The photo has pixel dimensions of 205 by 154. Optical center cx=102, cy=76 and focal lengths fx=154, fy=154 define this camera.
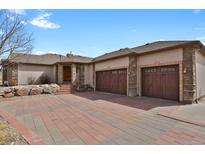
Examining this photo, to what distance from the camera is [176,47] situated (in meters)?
9.24

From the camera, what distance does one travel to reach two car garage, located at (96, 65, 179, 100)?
31.9 ft

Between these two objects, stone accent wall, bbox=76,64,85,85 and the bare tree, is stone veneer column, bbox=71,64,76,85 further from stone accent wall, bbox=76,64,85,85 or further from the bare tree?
the bare tree

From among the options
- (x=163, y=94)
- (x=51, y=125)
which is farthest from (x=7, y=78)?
(x=163, y=94)

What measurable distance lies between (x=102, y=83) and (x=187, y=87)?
8834mm

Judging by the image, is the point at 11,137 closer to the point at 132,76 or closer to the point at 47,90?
the point at 132,76

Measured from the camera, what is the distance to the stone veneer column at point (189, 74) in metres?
8.75

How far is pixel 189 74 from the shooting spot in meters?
8.85

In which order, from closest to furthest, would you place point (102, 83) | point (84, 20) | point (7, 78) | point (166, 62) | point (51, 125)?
1. point (51, 125)
2. point (84, 20)
3. point (166, 62)
4. point (102, 83)
5. point (7, 78)

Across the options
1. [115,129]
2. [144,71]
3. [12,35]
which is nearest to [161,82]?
[144,71]

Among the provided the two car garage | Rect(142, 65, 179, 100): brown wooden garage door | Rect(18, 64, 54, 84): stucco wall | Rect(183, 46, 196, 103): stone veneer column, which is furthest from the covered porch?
Rect(183, 46, 196, 103): stone veneer column

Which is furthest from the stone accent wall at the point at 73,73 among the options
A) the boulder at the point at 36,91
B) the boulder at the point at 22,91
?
the boulder at the point at 22,91
